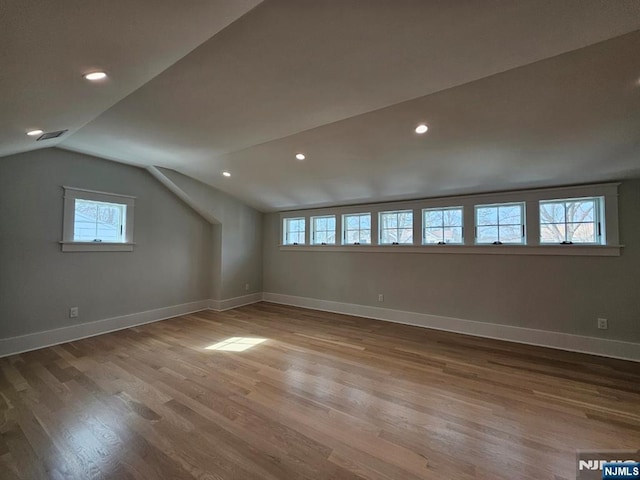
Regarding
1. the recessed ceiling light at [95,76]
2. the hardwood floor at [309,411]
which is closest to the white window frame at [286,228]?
the hardwood floor at [309,411]

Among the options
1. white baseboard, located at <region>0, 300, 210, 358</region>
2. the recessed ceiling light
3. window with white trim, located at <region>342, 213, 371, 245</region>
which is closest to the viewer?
the recessed ceiling light

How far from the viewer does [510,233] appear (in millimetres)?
3645

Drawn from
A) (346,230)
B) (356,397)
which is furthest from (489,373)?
(346,230)

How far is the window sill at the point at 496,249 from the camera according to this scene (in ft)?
10.2

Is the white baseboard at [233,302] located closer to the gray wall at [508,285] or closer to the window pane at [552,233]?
the gray wall at [508,285]

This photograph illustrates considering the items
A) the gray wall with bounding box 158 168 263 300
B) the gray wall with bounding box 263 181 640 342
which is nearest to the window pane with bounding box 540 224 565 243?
the gray wall with bounding box 263 181 640 342

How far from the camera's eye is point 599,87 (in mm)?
1881

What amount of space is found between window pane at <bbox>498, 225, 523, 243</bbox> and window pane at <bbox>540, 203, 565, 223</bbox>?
29 centimetres

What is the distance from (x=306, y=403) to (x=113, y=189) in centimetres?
404

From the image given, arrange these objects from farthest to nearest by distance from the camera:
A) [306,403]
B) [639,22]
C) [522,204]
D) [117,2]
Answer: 1. [522,204]
2. [306,403]
3. [639,22]
4. [117,2]

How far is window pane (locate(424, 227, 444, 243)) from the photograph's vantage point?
13.7 ft

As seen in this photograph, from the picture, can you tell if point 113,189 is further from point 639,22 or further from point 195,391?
point 639,22

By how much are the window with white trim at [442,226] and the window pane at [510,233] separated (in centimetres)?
52

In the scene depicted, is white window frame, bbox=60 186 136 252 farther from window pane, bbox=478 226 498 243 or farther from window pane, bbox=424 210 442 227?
window pane, bbox=478 226 498 243
